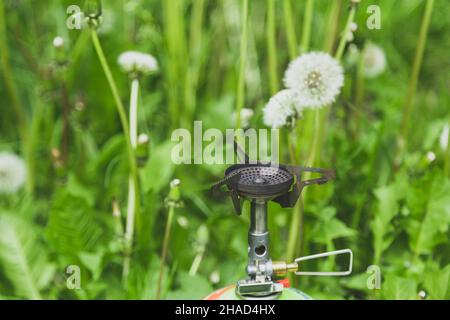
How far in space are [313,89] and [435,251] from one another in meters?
0.31

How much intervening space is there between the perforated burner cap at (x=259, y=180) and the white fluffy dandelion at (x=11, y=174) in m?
0.51

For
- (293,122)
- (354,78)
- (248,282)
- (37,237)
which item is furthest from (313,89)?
(37,237)

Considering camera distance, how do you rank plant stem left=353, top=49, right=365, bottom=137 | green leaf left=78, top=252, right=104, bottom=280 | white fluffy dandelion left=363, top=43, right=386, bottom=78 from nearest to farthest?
green leaf left=78, top=252, right=104, bottom=280 < plant stem left=353, top=49, right=365, bottom=137 < white fluffy dandelion left=363, top=43, right=386, bottom=78

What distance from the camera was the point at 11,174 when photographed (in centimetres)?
107

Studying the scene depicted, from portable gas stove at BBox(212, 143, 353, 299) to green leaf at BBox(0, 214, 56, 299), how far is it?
355mm

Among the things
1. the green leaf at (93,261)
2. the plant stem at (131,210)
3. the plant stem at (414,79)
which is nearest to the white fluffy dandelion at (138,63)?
the plant stem at (131,210)

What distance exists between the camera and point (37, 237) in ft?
3.20

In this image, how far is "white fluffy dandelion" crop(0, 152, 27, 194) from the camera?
106cm

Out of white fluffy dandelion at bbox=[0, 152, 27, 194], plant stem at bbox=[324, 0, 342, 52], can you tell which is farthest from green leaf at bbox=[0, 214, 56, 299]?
plant stem at bbox=[324, 0, 342, 52]

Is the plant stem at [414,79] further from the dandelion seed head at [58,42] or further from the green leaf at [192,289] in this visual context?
the dandelion seed head at [58,42]

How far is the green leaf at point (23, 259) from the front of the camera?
92 cm

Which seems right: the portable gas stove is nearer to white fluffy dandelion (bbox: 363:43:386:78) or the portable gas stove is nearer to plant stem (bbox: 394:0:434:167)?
plant stem (bbox: 394:0:434:167)

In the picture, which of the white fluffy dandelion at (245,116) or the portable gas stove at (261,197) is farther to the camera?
the white fluffy dandelion at (245,116)

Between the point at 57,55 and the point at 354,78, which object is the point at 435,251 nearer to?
the point at 354,78
